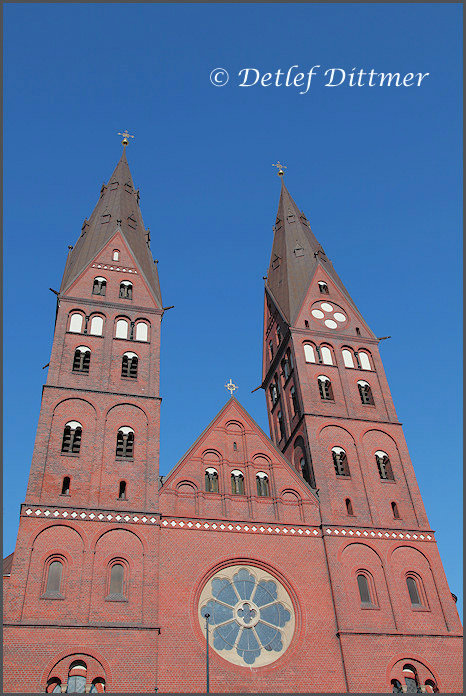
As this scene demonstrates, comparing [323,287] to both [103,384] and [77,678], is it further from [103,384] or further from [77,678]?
[77,678]

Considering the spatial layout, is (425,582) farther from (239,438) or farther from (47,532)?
(47,532)

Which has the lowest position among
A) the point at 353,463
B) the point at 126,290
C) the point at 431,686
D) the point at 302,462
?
the point at 431,686

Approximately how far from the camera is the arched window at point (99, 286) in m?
30.1

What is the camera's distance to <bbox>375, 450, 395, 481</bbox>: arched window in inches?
1044

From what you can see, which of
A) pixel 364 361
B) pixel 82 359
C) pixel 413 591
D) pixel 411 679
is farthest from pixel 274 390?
pixel 411 679

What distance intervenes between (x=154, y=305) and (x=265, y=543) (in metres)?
12.4

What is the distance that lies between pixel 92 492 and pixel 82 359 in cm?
646

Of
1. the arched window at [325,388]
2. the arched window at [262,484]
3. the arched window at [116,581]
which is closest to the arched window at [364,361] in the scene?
the arched window at [325,388]

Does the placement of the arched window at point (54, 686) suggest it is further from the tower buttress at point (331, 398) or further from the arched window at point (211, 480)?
the tower buttress at point (331, 398)

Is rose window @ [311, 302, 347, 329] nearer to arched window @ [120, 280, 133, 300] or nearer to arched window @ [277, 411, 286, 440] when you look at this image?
arched window @ [277, 411, 286, 440]

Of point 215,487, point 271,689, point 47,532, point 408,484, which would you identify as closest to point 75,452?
point 47,532

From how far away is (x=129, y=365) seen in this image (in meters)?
27.1

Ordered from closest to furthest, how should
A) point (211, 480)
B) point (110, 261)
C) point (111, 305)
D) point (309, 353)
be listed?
point (211, 480) → point (111, 305) → point (309, 353) → point (110, 261)

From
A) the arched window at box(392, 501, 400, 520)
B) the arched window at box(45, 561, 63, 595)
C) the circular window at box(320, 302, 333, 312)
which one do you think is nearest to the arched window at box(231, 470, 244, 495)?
the arched window at box(392, 501, 400, 520)
